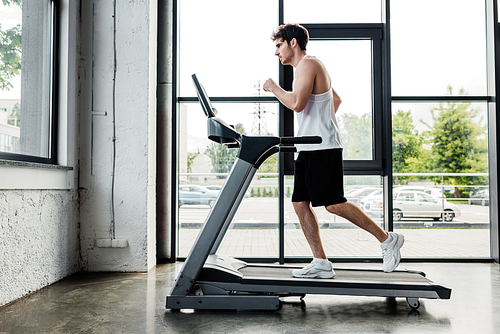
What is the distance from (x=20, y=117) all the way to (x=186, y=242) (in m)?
1.61

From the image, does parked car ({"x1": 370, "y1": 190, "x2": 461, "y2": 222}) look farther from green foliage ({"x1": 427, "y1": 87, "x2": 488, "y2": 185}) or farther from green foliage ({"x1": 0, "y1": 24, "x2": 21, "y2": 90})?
green foliage ({"x1": 0, "y1": 24, "x2": 21, "y2": 90})

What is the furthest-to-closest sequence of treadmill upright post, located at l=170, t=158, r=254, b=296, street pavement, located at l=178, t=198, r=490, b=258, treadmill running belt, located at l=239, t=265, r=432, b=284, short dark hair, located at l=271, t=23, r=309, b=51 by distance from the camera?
street pavement, located at l=178, t=198, r=490, b=258 → short dark hair, located at l=271, t=23, r=309, b=51 → treadmill running belt, located at l=239, t=265, r=432, b=284 → treadmill upright post, located at l=170, t=158, r=254, b=296

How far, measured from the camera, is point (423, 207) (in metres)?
3.40

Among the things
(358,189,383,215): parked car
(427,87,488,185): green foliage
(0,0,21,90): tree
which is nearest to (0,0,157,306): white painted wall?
(0,0,21,90): tree

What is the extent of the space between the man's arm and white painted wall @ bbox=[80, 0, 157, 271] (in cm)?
121

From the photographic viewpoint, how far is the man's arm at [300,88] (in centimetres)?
217

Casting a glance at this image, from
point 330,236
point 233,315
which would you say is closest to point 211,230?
point 233,315

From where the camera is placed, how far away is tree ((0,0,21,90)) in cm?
220

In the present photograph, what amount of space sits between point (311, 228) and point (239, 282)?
0.51 meters

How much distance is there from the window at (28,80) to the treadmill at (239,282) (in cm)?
110

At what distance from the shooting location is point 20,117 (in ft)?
7.72

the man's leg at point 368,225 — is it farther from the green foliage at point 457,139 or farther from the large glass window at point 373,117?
the green foliage at point 457,139

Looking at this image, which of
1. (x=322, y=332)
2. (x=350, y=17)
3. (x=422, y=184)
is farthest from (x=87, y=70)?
(x=422, y=184)

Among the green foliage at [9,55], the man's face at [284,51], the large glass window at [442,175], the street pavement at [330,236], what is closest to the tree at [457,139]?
the large glass window at [442,175]
